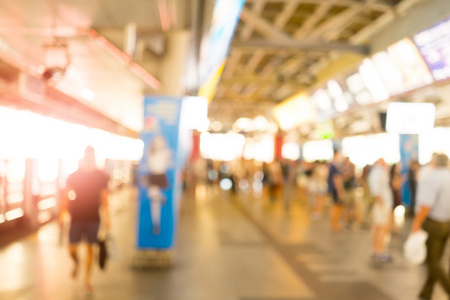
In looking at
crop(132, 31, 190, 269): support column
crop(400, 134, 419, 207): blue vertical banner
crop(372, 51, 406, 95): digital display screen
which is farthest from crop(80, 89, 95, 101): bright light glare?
crop(400, 134, 419, 207): blue vertical banner

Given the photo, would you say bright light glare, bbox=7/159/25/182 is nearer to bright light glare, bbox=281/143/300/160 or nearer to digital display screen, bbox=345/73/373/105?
digital display screen, bbox=345/73/373/105

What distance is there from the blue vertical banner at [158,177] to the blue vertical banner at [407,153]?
359 inches

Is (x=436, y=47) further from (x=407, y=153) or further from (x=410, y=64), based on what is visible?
(x=407, y=153)

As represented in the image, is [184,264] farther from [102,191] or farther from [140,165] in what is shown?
[102,191]

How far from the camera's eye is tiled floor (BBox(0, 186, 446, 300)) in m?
6.02

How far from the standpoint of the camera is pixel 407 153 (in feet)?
47.2

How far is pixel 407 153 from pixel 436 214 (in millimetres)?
9427

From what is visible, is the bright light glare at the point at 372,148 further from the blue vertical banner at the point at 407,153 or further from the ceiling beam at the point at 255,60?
the ceiling beam at the point at 255,60

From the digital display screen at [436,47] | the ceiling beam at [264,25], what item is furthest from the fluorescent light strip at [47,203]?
the digital display screen at [436,47]

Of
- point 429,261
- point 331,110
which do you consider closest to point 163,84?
point 429,261

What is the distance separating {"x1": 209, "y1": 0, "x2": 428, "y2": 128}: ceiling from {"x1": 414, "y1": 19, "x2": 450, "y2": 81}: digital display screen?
5.84 feet

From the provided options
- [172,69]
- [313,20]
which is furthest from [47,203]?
[313,20]

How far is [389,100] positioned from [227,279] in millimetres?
5881

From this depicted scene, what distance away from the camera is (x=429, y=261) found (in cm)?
565
